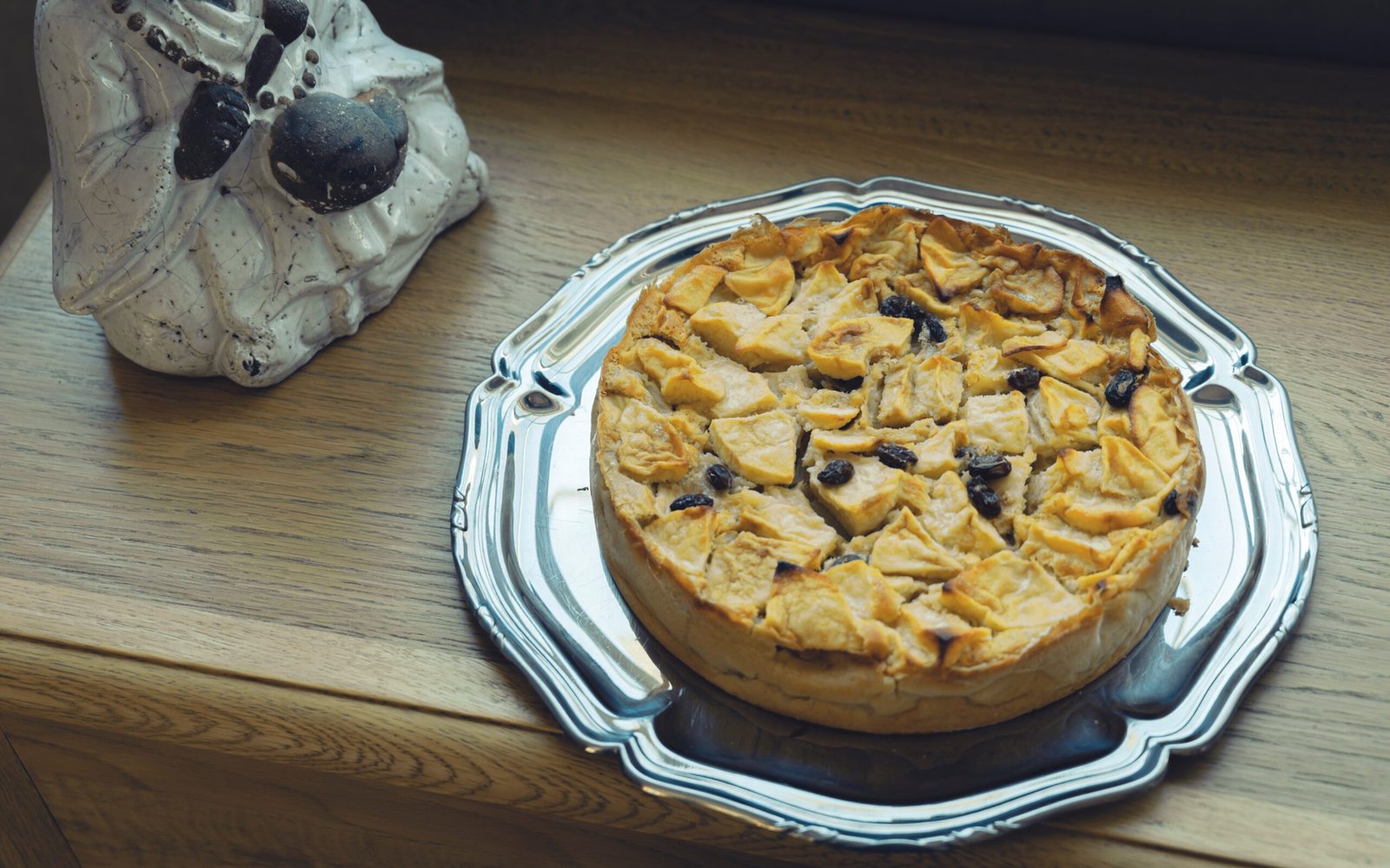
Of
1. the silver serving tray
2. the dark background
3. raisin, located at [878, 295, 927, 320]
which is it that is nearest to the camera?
the silver serving tray

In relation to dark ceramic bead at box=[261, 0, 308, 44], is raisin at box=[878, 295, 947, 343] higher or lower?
lower

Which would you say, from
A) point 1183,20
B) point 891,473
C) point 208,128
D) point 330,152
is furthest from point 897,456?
point 1183,20

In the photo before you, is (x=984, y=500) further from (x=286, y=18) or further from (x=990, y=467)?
(x=286, y=18)

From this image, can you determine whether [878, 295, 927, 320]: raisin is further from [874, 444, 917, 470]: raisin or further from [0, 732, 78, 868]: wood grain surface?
[0, 732, 78, 868]: wood grain surface

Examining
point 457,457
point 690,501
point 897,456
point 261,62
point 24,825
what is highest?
point 261,62

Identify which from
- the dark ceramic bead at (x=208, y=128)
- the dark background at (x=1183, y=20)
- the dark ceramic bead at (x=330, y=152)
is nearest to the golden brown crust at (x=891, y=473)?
the dark ceramic bead at (x=330, y=152)

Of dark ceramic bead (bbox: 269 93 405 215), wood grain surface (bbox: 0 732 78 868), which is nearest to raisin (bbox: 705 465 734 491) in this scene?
dark ceramic bead (bbox: 269 93 405 215)

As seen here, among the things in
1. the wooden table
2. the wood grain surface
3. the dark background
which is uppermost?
the dark background

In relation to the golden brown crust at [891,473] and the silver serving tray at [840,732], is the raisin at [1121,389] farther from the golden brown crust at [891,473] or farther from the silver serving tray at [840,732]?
the silver serving tray at [840,732]
